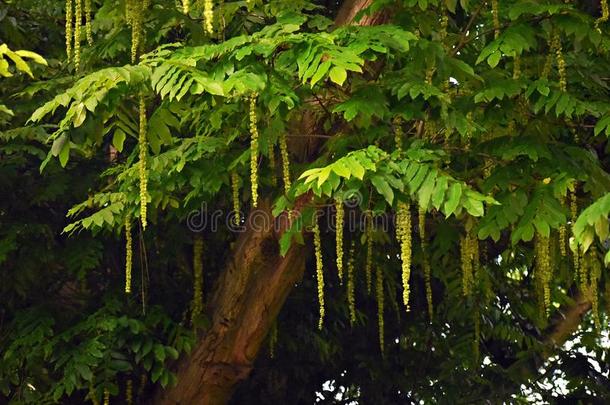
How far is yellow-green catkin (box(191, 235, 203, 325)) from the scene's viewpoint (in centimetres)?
561

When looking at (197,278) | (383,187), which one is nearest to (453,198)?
(383,187)

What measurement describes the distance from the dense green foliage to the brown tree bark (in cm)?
12

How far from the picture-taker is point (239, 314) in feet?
18.0

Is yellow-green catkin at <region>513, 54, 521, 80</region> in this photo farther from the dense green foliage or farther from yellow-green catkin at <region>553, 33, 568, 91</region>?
yellow-green catkin at <region>553, 33, 568, 91</region>

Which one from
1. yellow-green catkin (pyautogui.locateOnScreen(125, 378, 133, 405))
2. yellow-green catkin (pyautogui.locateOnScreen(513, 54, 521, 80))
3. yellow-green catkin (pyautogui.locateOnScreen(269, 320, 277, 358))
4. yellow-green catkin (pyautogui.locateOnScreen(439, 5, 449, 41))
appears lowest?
yellow-green catkin (pyautogui.locateOnScreen(125, 378, 133, 405))

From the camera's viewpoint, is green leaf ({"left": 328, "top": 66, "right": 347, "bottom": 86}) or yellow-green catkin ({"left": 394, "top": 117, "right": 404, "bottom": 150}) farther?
yellow-green catkin ({"left": 394, "top": 117, "right": 404, "bottom": 150})

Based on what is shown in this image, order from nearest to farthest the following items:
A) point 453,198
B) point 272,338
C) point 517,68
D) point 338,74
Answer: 1. point 338,74
2. point 453,198
3. point 517,68
4. point 272,338

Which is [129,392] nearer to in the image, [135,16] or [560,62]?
[135,16]

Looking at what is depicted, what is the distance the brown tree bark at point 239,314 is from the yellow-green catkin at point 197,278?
2.4 inches

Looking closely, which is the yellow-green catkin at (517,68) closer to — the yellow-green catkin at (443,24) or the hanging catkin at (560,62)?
the hanging catkin at (560,62)

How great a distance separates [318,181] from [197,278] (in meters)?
2.05

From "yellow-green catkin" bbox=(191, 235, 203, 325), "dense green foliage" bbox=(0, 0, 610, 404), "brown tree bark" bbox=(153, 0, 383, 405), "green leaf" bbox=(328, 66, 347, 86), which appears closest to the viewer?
"green leaf" bbox=(328, 66, 347, 86)

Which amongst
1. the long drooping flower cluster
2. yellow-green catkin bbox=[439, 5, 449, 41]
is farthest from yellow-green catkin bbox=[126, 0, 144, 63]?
yellow-green catkin bbox=[439, 5, 449, 41]

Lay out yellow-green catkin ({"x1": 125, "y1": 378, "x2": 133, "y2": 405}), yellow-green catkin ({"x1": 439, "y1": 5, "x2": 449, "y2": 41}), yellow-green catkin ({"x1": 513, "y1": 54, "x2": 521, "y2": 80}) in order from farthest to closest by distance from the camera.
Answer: yellow-green catkin ({"x1": 125, "y1": 378, "x2": 133, "y2": 405}), yellow-green catkin ({"x1": 439, "y1": 5, "x2": 449, "y2": 41}), yellow-green catkin ({"x1": 513, "y1": 54, "x2": 521, "y2": 80})
